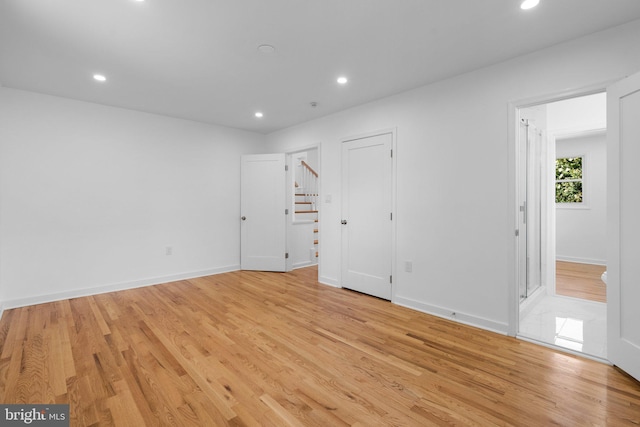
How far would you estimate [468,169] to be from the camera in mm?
3027

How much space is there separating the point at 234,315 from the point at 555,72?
382 cm

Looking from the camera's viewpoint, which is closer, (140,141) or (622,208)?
(622,208)

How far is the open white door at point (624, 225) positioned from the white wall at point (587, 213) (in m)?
4.81

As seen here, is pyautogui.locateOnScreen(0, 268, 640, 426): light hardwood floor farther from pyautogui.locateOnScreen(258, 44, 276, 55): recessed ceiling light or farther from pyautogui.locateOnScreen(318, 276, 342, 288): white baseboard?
pyautogui.locateOnScreen(258, 44, 276, 55): recessed ceiling light

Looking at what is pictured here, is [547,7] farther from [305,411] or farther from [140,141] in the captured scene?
[140,141]

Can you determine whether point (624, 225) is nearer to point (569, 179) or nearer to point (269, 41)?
point (269, 41)

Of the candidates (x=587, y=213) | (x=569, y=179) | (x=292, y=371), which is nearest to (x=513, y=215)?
(x=292, y=371)

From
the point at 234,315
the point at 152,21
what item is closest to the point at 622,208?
the point at 234,315

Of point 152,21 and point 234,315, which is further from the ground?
point 152,21

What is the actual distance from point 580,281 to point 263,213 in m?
5.25

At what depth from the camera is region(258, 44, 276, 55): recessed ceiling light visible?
2568 millimetres

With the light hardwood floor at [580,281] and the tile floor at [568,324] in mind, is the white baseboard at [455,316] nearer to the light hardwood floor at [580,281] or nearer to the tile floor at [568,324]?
the tile floor at [568,324]

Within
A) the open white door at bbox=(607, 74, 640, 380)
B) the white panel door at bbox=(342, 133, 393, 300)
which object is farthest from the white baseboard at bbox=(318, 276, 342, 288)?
the open white door at bbox=(607, 74, 640, 380)

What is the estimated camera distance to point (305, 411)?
1730mm
